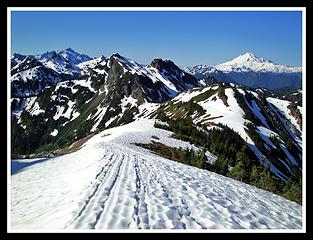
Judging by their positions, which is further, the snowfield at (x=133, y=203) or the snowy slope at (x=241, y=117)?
the snowy slope at (x=241, y=117)

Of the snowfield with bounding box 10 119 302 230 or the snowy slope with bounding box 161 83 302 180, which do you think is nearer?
the snowfield with bounding box 10 119 302 230

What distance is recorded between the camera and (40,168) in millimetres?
23375

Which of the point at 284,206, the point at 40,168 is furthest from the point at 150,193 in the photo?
the point at 40,168

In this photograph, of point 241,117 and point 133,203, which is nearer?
point 133,203

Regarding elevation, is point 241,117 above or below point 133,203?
above

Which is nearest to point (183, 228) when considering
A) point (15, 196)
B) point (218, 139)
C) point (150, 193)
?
point (150, 193)

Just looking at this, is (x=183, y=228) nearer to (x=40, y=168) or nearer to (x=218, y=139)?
(x=40, y=168)

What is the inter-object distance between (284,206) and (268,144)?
3385 inches
